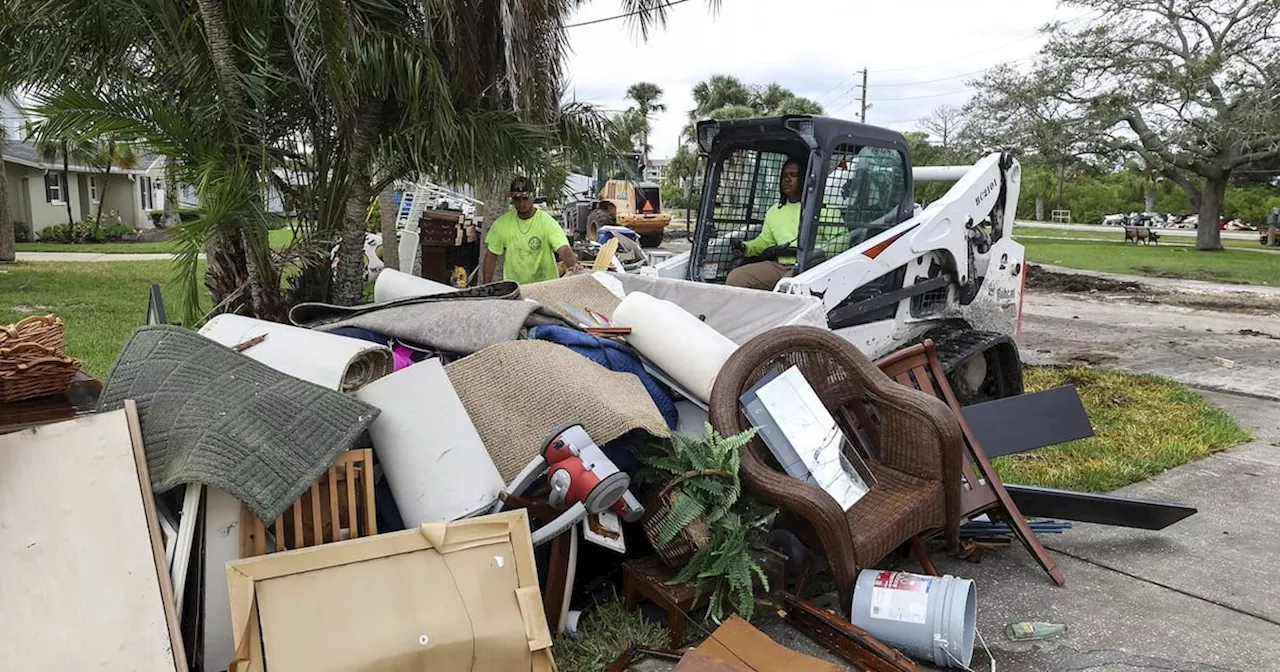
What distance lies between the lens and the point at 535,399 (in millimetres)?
3525

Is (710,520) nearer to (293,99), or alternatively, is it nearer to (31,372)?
(31,372)

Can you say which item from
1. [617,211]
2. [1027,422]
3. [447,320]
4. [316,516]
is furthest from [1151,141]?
[316,516]

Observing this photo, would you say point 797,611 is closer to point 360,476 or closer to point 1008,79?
point 360,476

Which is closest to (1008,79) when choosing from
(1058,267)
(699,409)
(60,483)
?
(1058,267)

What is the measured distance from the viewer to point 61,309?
1093cm

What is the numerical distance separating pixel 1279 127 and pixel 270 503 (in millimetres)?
30898

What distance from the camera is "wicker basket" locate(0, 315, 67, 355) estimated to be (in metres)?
3.46

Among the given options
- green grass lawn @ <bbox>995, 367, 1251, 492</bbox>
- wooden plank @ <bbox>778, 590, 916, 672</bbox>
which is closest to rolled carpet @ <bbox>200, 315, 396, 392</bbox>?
wooden plank @ <bbox>778, 590, 916, 672</bbox>

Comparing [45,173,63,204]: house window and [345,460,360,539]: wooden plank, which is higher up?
[45,173,63,204]: house window

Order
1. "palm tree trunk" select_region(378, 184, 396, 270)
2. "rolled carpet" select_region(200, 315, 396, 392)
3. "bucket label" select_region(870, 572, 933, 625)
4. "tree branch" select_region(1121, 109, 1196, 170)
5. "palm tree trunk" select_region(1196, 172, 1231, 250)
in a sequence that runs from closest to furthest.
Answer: "bucket label" select_region(870, 572, 933, 625) < "rolled carpet" select_region(200, 315, 396, 392) < "palm tree trunk" select_region(378, 184, 396, 270) < "palm tree trunk" select_region(1196, 172, 1231, 250) < "tree branch" select_region(1121, 109, 1196, 170)

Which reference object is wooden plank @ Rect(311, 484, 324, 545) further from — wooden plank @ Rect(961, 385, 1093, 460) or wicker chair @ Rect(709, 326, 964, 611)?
wooden plank @ Rect(961, 385, 1093, 460)

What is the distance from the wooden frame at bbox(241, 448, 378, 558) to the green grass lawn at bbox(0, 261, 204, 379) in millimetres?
3244

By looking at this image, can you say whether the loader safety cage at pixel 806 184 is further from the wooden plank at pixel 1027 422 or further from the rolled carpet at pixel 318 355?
the rolled carpet at pixel 318 355

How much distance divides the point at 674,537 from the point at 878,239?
291 centimetres
